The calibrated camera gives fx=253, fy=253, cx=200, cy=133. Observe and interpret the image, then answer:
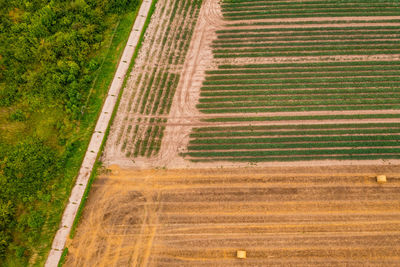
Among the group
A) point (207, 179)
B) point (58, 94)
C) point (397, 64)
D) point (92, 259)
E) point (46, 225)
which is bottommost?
point (92, 259)

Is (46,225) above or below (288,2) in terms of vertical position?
below

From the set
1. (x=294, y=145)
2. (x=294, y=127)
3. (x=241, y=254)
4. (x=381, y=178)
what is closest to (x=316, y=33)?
(x=294, y=127)

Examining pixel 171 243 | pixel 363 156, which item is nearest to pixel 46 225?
pixel 171 243

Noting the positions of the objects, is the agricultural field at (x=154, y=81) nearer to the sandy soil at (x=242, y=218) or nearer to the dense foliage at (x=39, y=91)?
the sandy soil at (x=242, y=218)

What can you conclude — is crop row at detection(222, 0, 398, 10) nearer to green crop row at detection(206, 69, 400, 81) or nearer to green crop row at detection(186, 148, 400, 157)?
green crop row at detection(206, 69, 400, 81)

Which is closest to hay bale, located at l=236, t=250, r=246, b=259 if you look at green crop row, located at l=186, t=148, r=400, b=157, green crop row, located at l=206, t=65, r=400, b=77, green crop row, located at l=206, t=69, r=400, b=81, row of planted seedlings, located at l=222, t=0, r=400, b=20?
green crop row, located at l=186, t=148, r=400, b=157

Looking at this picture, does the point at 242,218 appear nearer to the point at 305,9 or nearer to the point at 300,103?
the point at 300,103

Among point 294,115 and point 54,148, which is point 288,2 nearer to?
point 294,115

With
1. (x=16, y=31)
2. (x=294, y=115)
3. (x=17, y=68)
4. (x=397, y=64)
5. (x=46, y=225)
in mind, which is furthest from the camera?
(x=16, y=31)
